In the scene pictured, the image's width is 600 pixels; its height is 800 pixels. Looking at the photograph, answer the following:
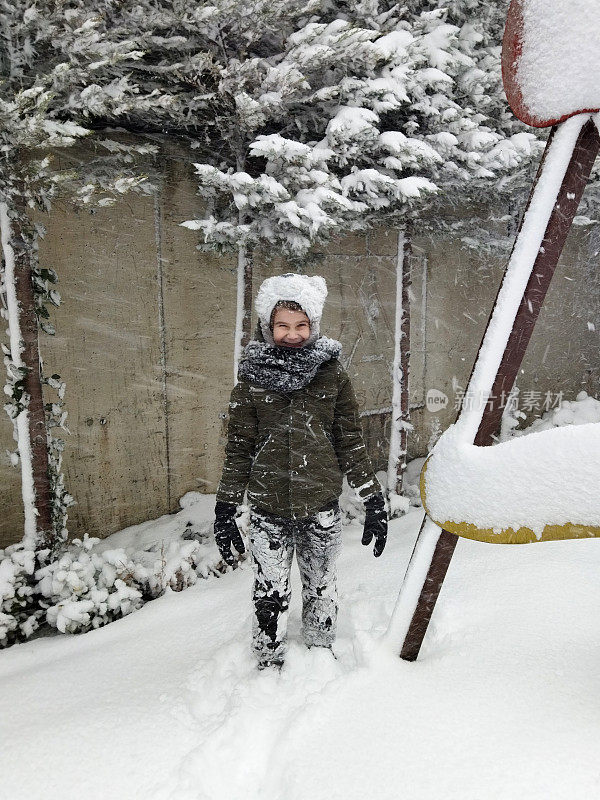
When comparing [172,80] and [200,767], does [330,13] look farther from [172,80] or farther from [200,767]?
[200,767]

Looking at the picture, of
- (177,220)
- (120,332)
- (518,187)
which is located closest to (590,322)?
(518,187)

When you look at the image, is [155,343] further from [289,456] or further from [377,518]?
[377,518]

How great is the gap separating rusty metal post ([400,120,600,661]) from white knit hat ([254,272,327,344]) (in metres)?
0.89

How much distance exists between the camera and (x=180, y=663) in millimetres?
2787

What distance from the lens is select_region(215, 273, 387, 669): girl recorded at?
93.0 inches

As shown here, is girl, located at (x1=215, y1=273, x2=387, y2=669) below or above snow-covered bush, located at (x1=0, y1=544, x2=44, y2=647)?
above

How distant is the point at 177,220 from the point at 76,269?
1.11 m

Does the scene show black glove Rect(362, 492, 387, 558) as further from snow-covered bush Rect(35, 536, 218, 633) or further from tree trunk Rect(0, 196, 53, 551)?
tree trunk Rect(0, 196, 53, 551)

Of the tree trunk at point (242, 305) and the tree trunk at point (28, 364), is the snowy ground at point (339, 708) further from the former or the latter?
the tree trunk at point (242, 305)

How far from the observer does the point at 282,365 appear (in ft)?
7.67

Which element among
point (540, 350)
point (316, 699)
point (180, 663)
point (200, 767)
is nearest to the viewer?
point (200, 767)

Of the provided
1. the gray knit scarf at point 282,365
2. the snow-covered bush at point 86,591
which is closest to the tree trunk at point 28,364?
the snow-covered bush at point 86,591

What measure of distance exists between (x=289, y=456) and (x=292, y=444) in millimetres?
63

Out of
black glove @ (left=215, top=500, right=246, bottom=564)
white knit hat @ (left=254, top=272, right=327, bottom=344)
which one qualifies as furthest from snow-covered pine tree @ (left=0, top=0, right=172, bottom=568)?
black glove @ (left=215, top=500, right=246, bottom=564)
